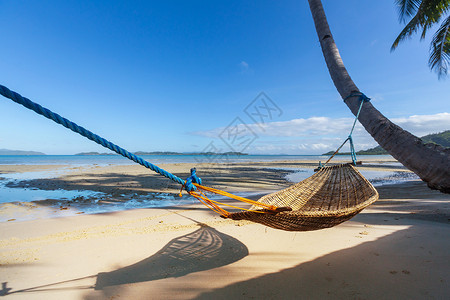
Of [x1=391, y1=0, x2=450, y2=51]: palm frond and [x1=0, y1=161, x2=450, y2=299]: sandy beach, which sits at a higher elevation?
[x1=391, y1=0, x2=450, y2=51]: palm frond

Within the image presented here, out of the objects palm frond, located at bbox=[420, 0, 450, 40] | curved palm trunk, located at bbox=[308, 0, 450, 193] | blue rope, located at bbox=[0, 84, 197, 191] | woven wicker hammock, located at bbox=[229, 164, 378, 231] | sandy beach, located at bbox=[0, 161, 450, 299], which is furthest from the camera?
palm frond, located at bbox=[420, 0, 450, 40]

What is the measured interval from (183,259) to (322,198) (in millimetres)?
2369

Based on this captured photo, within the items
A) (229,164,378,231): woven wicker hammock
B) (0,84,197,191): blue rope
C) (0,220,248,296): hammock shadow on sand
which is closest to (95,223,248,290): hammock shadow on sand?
(0,220,248,296): hammock shadow on sand

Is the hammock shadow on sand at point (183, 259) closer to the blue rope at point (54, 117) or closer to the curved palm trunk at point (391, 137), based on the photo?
the blue rope at point (54, 117)

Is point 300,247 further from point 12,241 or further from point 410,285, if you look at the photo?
point 12,241

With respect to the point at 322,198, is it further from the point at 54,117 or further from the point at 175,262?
the point at 54,117

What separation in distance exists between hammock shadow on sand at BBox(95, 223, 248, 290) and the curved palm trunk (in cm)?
205

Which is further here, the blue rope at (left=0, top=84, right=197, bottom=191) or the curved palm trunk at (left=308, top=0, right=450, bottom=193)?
the curved palm trunk at (left=308, top=0, right=450, bottom=193)

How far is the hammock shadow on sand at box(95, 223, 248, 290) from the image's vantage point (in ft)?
7.24

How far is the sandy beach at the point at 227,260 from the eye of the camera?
6.37ft

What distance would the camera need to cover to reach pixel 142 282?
2.12 metres

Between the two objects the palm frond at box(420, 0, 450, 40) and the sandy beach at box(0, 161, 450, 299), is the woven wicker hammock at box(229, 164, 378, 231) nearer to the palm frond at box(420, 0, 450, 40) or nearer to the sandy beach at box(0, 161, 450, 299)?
the sandy beach at box(0, 161, 450, 299)

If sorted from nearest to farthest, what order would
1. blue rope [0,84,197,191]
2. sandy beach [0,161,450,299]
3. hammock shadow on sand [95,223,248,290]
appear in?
blue rope [0,84,197,191] < sandy beach [0,161,450,299] < hammock shadow on sand [95,223,248,290]

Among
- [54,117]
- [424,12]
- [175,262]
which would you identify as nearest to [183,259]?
[175,262]
